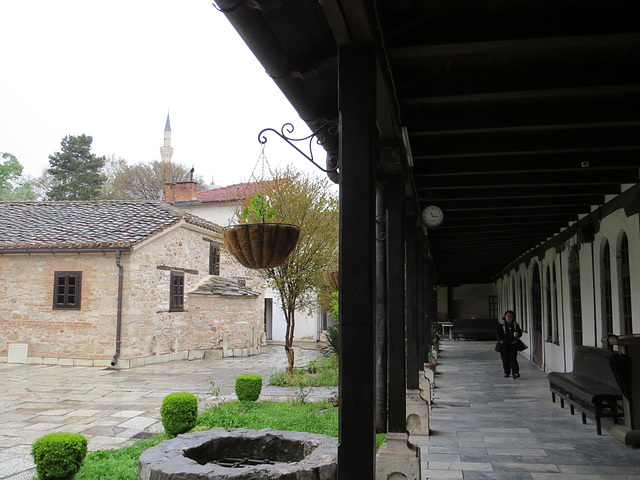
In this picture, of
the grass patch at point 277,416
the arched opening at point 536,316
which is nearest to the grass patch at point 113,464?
the grass patch at point 277,416

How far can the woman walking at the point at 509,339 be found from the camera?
11.5m

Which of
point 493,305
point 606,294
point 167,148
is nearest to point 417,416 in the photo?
point 606,294

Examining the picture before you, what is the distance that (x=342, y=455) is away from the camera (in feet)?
8.48

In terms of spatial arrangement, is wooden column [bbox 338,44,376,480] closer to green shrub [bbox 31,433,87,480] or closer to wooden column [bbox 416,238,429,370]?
green shrub [bbox 31,433,87,480]

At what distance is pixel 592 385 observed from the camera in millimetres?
6738

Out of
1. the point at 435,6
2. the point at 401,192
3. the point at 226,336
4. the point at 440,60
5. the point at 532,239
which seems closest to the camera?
the point at 435,6

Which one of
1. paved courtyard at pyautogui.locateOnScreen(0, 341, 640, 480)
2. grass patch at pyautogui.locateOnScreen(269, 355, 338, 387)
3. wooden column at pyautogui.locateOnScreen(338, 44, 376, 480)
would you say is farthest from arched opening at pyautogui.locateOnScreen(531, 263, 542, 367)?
wooden column at pyautogui.locateOnScreen(338, 44, 376, 480)

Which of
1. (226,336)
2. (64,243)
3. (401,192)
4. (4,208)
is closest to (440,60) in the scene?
(401,192)

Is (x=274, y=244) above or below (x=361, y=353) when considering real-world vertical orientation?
above

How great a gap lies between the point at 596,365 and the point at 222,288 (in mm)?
14939

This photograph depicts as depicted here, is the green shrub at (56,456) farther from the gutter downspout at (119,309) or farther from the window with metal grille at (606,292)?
the gutter downspout at (119,309)

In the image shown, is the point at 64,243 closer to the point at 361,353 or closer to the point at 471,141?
the point at 471,141

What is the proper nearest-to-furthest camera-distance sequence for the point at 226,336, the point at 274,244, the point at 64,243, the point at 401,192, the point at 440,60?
the point at 440,60, the point at 274,244, the point at 401,192, the point at 64,243, the point at 226,336

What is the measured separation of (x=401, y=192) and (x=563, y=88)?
172 cm
